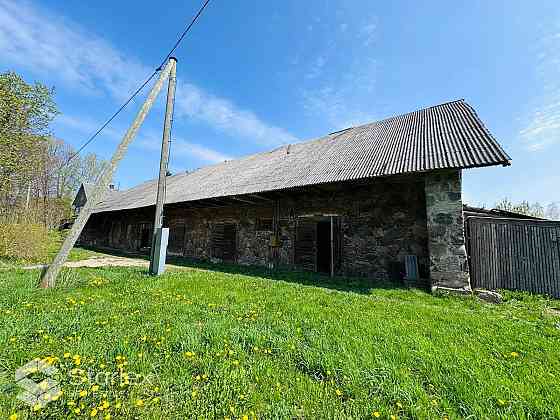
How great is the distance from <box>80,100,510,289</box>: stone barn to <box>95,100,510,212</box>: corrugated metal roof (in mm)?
41

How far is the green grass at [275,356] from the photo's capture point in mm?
1831

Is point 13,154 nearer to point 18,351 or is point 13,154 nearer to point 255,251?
point 255,251

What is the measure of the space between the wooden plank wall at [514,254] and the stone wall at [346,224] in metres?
1.08

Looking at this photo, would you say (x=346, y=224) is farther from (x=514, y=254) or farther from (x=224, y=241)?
(x=224, y=241)

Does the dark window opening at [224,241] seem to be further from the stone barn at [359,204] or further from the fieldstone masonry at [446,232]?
the fieldstone masonry at [446,232]

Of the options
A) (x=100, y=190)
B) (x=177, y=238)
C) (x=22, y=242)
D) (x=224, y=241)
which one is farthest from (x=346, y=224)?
(x=22, y=242)

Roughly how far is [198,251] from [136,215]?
7496 millimetres

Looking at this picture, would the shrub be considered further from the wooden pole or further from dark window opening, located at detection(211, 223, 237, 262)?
dark window opening, located at detection(211, 223, 237, 262)

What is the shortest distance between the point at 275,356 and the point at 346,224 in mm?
6024

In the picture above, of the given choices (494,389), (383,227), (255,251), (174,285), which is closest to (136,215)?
(255,251)

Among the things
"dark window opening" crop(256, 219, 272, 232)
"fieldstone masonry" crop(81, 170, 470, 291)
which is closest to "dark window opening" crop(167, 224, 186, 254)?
"fieldstone masonry" crop(81, 170, 470, 291)

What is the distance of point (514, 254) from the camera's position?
5883mm

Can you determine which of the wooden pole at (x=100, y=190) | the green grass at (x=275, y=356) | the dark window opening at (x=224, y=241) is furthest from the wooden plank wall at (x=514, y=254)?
the wooden pole at (x=100, y=190)

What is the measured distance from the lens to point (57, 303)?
372 centimetres
